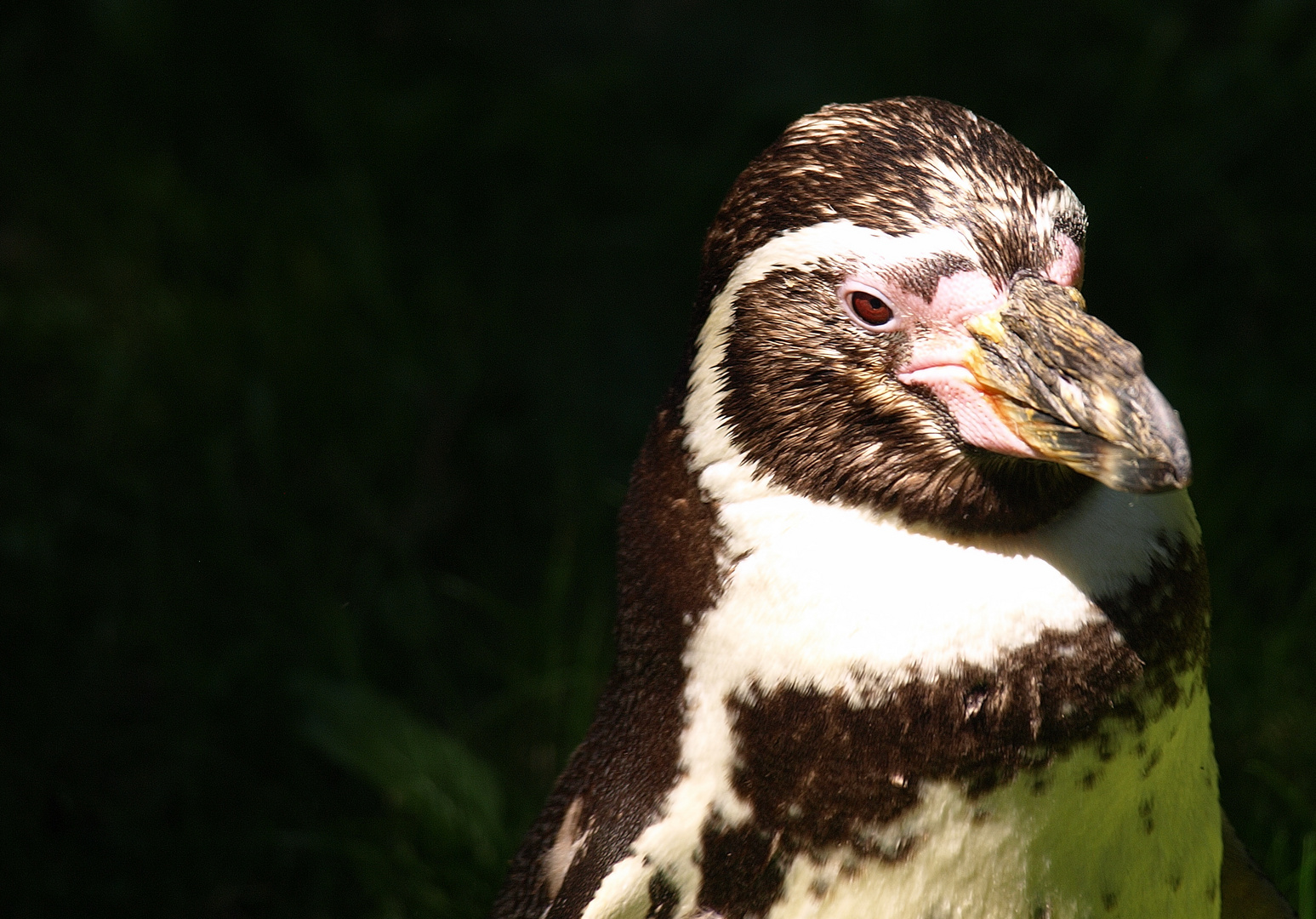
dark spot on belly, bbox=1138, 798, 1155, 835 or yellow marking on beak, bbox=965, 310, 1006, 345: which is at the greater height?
yellow marking on beak, bbox=965, 310, 1006, 345

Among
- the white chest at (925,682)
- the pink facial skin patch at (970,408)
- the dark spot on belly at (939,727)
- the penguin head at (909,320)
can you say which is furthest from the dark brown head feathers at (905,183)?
Result: the dark spot on belly at (939,727)

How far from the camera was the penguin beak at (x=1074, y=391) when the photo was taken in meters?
1.34

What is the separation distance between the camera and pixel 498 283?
3602 millimetres

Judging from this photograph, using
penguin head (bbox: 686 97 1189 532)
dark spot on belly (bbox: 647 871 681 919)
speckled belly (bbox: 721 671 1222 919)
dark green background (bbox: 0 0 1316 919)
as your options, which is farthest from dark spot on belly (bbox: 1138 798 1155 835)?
dark green background (bbox: 0 0 1316 919)

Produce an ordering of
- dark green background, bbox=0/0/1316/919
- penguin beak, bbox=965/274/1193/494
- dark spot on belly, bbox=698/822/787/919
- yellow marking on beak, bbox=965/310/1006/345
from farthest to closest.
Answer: dark green background, bbox=0/0/1316/919, dark spot on belly, bbox=698/822/787/919, yellow marking on beak, bbox=965/310/1006/345, penguin beak, bbox=965/274/1193/494

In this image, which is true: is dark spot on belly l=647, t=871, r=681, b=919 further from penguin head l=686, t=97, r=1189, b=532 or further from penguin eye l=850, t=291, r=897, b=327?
penguin eye l=850, t=291, r=897, b=327

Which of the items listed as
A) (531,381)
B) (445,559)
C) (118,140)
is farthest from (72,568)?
(118,140)

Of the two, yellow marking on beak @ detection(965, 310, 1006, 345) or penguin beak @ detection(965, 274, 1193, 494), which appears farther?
yellow marking on beak @ detection(965, 310, 1006, 345)

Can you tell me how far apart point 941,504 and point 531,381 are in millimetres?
1937

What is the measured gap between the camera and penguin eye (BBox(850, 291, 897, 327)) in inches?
59.1

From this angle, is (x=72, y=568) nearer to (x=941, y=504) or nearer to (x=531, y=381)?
(x=531, y=381)

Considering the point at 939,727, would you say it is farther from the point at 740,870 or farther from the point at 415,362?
the point at 415,362

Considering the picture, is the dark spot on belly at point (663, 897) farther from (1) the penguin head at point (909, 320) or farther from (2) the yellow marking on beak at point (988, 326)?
(2) the yellow marking on beak at point (988, 326)

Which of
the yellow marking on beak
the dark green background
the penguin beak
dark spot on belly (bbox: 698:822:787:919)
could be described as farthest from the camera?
the dark green background
